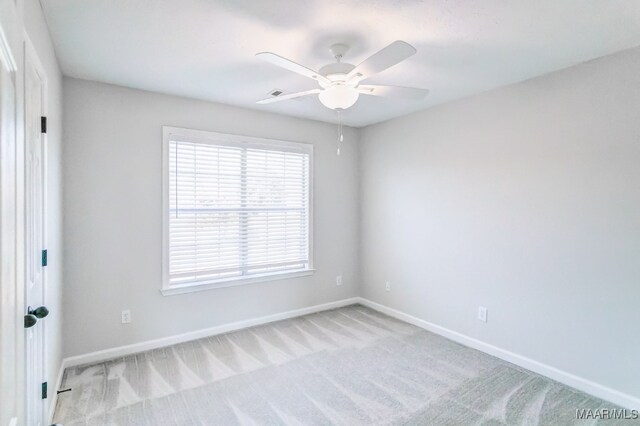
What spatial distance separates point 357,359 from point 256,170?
2262 mm

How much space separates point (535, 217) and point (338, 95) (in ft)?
6.61

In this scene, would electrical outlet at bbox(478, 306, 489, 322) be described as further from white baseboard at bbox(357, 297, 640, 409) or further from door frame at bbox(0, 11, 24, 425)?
door frame at bbox(0, 11, 24, 425)

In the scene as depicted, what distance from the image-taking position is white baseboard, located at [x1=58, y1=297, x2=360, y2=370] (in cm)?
285

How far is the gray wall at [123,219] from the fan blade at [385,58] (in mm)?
2054

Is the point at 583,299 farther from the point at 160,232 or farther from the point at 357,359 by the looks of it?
the point at 160,232

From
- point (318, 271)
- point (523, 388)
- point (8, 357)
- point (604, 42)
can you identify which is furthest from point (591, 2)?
point (318, 271)

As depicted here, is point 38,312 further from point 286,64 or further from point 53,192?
point 286,64

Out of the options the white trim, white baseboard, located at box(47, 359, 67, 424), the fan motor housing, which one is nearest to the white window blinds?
white baseboard, located at box(47, 359, 67, 424)

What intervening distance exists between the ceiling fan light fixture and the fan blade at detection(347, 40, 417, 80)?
0.10 meters

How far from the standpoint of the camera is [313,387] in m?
2.52

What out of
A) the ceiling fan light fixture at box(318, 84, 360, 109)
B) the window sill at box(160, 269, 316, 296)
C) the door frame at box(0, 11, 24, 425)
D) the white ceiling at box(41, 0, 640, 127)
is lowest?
the window sill at box(160, 269, 316, 296)

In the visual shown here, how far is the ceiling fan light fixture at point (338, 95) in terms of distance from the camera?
81.1 inches

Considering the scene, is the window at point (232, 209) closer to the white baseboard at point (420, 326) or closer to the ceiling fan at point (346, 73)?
the white baseboard at point (420, 326)

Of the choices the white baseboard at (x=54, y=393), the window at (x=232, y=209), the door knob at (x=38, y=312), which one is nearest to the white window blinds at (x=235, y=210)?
the window at (x=232, y=209)
